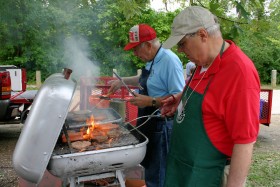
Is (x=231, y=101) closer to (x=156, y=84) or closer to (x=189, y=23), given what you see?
(x=189, y=23)

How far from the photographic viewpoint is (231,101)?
150 cm

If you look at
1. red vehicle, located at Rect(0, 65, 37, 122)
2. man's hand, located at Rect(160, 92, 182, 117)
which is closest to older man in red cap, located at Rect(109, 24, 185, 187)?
man's hand, located at Rect(160, 92, 182, 117)

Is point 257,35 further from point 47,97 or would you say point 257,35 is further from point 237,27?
point 47,97

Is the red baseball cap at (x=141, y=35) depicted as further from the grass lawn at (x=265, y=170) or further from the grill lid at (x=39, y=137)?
the grass lawn at (x=265, y=170)

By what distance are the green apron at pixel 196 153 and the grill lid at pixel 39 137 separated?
2.45 ft

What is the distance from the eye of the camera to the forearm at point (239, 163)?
1.49 metres

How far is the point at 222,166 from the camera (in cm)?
169

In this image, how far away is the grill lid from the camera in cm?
182

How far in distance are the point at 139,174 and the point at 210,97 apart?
7.43ft

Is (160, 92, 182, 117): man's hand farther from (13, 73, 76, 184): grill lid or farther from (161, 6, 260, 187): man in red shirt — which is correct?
(13, 73, 76, 184): grill lid

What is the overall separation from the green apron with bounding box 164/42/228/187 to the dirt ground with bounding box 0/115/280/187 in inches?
121

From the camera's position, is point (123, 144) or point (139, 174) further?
point (139, 174)

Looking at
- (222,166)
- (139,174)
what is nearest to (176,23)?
(222,166)

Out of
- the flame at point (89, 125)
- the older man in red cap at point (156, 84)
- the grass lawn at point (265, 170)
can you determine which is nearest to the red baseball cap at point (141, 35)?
the older man in red cap at point (156, 84)
